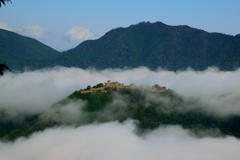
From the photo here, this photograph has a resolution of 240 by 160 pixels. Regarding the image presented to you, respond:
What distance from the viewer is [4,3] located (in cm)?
3300

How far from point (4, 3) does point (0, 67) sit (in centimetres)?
977

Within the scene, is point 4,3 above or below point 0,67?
above

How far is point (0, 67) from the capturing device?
104 ft
